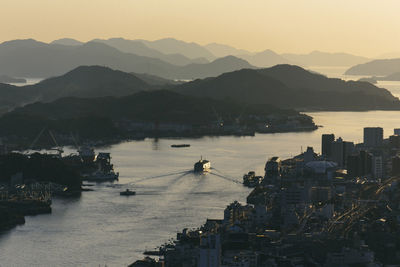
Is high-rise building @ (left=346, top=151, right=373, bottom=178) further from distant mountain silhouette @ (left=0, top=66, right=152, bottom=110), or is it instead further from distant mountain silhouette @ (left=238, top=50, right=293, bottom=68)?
distant mountain silhouette @ (left=238, top=50, right=293, bottom=68)

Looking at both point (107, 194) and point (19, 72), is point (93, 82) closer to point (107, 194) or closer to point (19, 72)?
point (19, 72)

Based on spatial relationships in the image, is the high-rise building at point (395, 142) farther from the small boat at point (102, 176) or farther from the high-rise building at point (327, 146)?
the small boat at point (102, 176)

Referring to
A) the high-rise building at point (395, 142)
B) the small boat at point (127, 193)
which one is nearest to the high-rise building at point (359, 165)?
the high-rise building at point (395, 142)

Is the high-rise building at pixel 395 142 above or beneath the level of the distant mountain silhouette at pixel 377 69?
beneath

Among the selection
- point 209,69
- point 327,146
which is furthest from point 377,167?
point 209,69

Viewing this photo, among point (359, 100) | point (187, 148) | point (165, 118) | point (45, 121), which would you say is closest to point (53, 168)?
point (187, 148)

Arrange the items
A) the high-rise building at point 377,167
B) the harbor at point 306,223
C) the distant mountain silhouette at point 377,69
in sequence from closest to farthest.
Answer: the harbor at point 306,223, the high-rise building at point 377,167, the distant mountain silhouette at point 377,69
